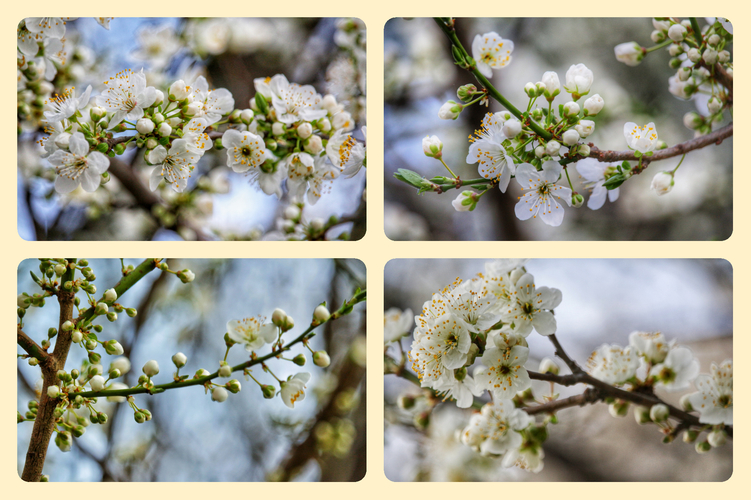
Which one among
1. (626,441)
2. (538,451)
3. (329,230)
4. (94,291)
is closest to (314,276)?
(329,230)

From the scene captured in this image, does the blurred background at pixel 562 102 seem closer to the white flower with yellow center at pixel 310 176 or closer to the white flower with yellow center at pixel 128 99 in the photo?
the white flower with yellow center at pixel 310 176

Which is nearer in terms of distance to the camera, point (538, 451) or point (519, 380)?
point (519, 380)

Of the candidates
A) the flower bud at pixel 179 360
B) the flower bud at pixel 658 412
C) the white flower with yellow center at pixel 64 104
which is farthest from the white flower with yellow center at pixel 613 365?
the white flower with yellow center at pixel 64 104

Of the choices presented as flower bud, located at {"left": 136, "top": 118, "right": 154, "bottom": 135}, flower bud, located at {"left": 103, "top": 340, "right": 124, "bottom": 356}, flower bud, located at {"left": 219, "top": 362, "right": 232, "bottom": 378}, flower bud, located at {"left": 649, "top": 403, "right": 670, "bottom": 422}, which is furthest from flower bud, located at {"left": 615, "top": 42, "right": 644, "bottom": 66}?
flower bud, located at {"left": 103, "top": 340, "right": 124, "bottom": 356}

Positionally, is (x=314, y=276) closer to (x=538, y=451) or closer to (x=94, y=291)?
(x=94, y=291)

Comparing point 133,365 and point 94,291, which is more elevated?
point 94,291

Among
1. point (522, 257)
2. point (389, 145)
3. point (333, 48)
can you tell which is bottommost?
point (522, 257)

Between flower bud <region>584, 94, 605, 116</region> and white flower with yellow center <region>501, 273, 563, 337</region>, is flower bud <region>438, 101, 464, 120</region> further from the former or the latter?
white flower with yellow center <region>501, 273, 563, 337</region>
